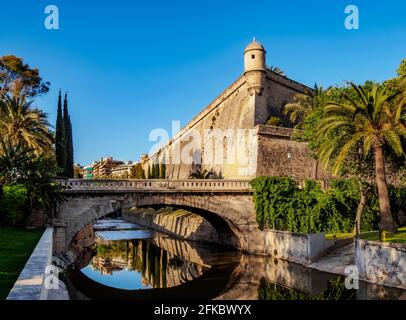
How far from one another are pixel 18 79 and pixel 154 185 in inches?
791

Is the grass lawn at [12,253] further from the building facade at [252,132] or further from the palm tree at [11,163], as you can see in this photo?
the building facade at [252,132]

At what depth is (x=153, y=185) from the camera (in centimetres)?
2869

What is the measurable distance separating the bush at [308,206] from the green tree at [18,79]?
2458cm

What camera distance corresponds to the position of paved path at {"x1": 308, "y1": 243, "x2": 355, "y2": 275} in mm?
22500

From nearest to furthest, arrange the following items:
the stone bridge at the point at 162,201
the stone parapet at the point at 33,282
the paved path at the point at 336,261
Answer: the stone parapet at the point at 33,282
the paved path at the point at 336,261
the stone bridge at the point at 162,201

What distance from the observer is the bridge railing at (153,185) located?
26.2m

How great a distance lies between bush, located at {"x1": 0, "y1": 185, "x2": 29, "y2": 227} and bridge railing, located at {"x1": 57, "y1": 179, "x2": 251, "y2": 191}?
3.08 m

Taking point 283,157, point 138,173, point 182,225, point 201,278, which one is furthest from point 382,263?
point 138,173

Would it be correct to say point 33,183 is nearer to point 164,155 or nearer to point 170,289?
point 170,289

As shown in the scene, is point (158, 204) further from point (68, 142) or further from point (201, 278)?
point (68, 142)

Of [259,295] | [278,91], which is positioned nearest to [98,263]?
[259,295]

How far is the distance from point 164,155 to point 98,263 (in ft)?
130

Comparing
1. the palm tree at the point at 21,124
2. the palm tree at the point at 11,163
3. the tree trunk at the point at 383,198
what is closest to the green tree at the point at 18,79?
the palm tree at the point at 21,124

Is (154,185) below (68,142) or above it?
below
